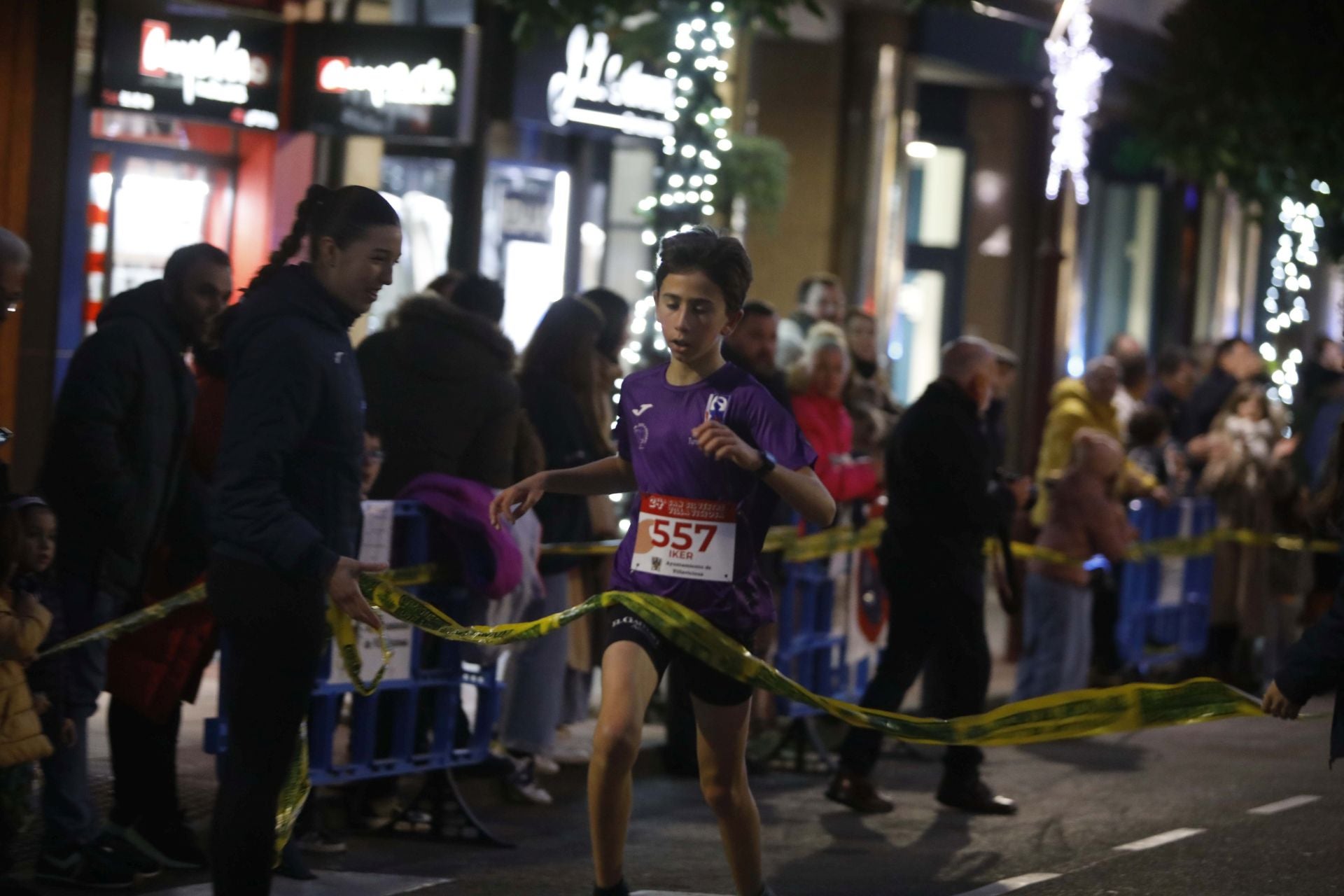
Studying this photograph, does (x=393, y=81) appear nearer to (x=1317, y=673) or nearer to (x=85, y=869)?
(x=85, y=869)

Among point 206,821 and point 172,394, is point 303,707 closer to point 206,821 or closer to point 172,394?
point 172,394

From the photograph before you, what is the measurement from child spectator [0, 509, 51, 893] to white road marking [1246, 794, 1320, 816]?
5.32 metres

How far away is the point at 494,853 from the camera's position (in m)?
8.19

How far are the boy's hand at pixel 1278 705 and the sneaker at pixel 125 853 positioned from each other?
11.6 ft

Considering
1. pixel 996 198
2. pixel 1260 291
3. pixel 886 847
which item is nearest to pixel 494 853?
pixel 886 847

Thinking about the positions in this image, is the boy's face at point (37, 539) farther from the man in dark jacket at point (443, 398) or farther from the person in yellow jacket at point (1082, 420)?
the person in yellow jacket at point (1082, 420)

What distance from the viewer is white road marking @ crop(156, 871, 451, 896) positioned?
716 cm

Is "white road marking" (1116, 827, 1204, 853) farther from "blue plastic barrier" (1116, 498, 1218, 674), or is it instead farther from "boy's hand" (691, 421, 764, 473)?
"blue plastic barrier" (1116, 498, 1218, 674)

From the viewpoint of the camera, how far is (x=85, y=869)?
7.17 m

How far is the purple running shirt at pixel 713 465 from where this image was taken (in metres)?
6.26

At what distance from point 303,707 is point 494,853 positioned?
275 cm

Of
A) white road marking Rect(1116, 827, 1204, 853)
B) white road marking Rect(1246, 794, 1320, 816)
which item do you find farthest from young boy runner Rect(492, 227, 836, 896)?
white road marking Rect(1246, 794, 1320, 816)

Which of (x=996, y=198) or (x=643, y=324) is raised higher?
(x=996, y=198)

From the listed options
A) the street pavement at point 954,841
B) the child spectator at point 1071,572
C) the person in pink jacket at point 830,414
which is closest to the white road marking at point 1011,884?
the street pavement at point 954,841
